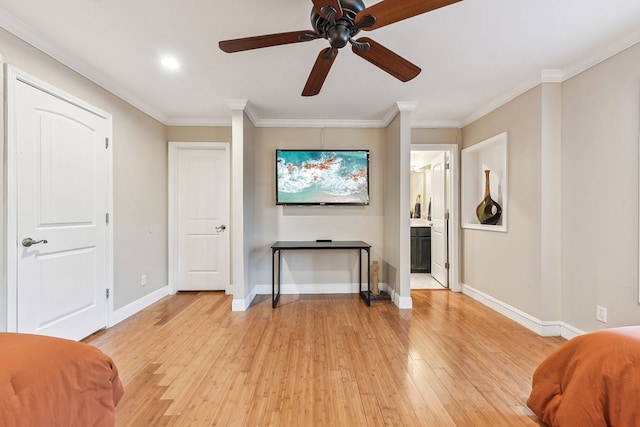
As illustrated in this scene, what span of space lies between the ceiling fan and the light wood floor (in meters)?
2.08

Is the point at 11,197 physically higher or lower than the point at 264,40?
lower

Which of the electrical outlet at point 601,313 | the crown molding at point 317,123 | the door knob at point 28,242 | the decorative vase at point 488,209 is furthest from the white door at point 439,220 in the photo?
the door knob at point 28,242

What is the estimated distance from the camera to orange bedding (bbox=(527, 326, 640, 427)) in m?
1.05

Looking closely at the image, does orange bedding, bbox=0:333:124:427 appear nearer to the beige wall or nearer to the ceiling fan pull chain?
the ceiling fan pull chain

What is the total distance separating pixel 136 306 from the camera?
311 cm

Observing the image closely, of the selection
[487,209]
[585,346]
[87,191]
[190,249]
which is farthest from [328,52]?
[190,249]

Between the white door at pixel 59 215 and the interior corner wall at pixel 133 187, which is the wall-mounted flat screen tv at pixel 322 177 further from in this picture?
the white door at pixel 59 215

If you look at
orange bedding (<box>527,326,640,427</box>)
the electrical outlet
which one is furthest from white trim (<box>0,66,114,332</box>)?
the electrical outlet

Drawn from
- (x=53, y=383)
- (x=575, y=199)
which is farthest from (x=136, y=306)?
(x=575, y=199)

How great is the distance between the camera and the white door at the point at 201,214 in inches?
151

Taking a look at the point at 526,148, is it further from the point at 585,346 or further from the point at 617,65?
the point at 585,346

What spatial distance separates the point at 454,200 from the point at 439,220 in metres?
0.47

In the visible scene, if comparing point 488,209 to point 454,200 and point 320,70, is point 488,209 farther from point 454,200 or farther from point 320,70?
point 320,70

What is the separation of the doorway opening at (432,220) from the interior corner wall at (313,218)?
2.89ft
